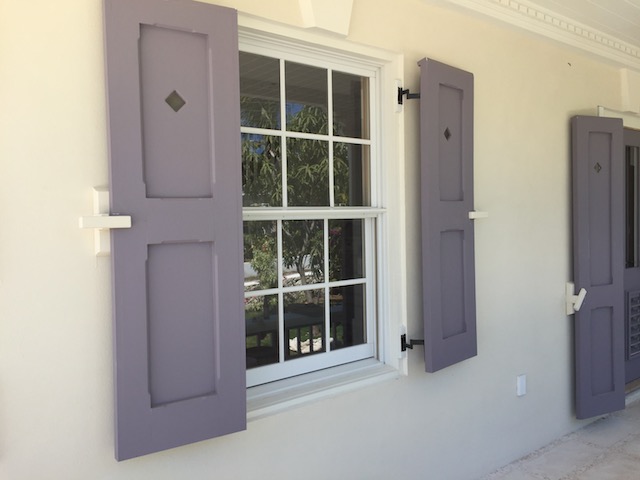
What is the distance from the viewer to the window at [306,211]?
2605 millimetres

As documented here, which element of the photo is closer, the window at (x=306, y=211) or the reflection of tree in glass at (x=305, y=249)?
the window at (x=306, y=211)

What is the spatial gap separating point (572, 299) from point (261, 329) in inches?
107

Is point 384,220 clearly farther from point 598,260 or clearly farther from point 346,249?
point 598,260

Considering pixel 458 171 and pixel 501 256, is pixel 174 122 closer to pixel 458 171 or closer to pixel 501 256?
pixel 458 171

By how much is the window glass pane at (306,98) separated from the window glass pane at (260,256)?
0.52m

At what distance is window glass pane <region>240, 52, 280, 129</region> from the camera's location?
8.37 ft

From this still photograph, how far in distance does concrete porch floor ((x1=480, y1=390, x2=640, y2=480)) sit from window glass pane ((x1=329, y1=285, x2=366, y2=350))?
1.41 m

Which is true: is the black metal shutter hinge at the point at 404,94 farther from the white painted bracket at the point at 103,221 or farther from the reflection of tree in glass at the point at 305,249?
the white painted bracket at the point at 103,221

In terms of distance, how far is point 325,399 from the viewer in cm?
269

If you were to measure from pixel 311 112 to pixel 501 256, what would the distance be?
1.73m

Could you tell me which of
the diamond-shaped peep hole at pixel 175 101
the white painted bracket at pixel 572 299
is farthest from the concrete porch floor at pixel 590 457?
the diamond-shaped peep hole at pixel 175 101

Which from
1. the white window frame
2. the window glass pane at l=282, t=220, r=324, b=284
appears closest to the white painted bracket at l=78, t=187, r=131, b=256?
the window glass pane at l=282, t=220, r=324, b=284

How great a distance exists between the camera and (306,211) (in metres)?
2.68

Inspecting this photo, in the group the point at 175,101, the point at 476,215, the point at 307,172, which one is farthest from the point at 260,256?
the point at 476,215
